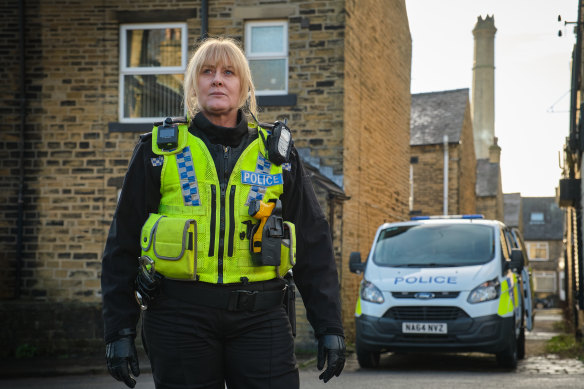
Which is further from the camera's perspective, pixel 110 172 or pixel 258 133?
pixel 110 172

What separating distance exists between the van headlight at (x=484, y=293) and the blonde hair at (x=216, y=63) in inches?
263

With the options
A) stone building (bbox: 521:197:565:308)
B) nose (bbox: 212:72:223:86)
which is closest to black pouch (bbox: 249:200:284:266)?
nose (bbox: 212:72:223:86)

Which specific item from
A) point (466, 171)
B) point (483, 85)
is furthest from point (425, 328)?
point (483, 85)

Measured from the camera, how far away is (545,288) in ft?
208

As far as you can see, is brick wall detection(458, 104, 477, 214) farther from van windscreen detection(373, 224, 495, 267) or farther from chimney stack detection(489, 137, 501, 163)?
van windscreen detection(373, 224, 495, 267)

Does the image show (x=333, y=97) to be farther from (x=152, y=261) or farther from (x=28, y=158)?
(x=152, y=261)

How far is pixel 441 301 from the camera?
31.1 ft

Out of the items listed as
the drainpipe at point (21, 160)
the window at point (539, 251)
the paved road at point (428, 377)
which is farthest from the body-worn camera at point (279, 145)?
the window at point (539, 251)

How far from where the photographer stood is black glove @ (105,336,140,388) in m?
3.00

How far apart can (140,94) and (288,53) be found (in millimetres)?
2407

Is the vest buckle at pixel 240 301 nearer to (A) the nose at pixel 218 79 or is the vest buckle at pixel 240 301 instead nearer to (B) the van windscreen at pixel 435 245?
(A) the nose at pixel 218 79

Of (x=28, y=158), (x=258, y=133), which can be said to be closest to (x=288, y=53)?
(x=28, y=158)

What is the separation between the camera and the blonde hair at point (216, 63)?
3.23 m

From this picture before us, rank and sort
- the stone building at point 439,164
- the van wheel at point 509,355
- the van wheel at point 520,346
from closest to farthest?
the van wheel at point 509,355, the van wheel at point 520,346, the stone building at point 439,164
